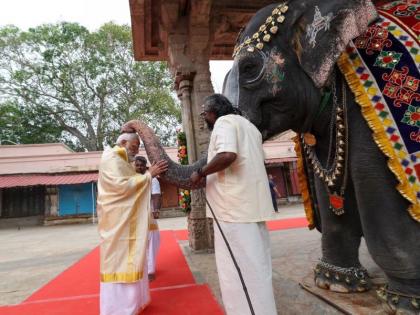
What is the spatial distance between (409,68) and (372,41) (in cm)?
27

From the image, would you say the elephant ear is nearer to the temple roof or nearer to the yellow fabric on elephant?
the yellow fabric on elephant

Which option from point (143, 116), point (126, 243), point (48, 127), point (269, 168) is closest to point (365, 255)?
point (126, 243)

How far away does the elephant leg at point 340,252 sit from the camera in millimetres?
2252

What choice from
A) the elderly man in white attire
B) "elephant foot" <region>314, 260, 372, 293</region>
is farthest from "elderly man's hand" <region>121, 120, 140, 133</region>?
"elephant foot" <region>314, 260, 372, 293</region>

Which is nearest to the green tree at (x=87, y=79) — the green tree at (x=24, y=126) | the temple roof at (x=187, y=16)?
the green tree at (x=24, y=126)

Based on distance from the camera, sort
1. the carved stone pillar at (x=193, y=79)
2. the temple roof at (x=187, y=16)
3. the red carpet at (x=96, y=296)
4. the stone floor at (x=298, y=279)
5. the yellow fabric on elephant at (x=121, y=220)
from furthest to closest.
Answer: the carved stone pillar at (x=193, y=79) < the temple roof at (x=187, y=16) < the red carpet at (x=96, y=296) < the yellow fabric on elephant at (x=121, y=220) < the stone floor at (x=298, y=279)

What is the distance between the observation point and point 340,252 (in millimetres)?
2348

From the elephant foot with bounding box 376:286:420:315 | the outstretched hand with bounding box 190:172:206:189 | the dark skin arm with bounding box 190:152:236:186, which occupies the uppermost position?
the dark skin arm with bounding box 190:152:236:186

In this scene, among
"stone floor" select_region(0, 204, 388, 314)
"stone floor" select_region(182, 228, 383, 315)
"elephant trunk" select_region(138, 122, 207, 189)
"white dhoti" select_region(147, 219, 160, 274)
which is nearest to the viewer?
"elephant trunk" select_region(138, 122, 207, 189)

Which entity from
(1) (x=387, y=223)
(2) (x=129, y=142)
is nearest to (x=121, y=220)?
(2) (x=129, y=142)

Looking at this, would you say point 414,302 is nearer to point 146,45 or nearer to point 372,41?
point 372,41

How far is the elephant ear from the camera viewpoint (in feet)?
6.07

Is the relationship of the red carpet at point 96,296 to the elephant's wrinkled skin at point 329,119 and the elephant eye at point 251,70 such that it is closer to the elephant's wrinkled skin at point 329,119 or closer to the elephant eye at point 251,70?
the elephant's wrinkled skin at point 329,119

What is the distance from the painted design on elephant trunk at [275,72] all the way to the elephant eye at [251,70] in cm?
5
